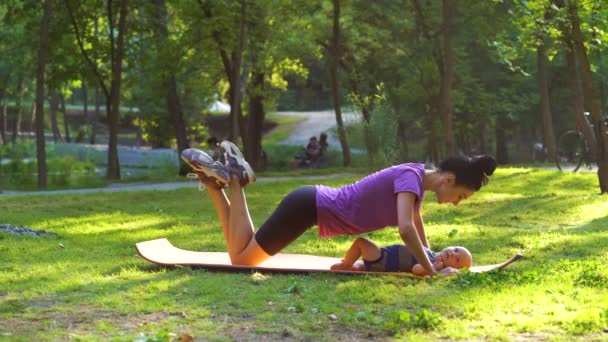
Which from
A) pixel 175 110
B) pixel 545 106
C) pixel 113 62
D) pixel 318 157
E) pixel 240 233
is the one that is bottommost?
pixel 318 157

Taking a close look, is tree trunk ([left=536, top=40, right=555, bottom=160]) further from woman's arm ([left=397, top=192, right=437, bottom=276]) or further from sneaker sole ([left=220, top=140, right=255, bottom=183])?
woman's arm ([left=397, top=192, right=437, bottom=276])

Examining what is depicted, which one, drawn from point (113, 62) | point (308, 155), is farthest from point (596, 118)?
point (308, 155)

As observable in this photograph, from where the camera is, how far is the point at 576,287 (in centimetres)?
731

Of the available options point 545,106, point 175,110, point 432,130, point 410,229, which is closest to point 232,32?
point 175,110

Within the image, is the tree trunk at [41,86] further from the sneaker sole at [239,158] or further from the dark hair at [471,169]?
the dark hair at [471,169]

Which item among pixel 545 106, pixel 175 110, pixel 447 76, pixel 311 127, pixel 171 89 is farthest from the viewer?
pixel 311 127

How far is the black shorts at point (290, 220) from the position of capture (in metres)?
8.21

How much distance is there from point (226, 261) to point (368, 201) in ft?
5.25

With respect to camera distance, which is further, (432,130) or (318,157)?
(318,157)

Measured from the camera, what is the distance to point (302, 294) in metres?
7.27

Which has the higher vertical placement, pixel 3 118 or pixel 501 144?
pixel 3 118

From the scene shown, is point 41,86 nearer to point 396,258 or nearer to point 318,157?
point 396,258

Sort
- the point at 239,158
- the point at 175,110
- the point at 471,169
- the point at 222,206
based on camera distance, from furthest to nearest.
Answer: the point at 175,110 → the point at 222,206 → the point at 239,158 → the point at 471,169

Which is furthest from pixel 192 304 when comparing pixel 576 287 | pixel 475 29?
pixel 475 29
